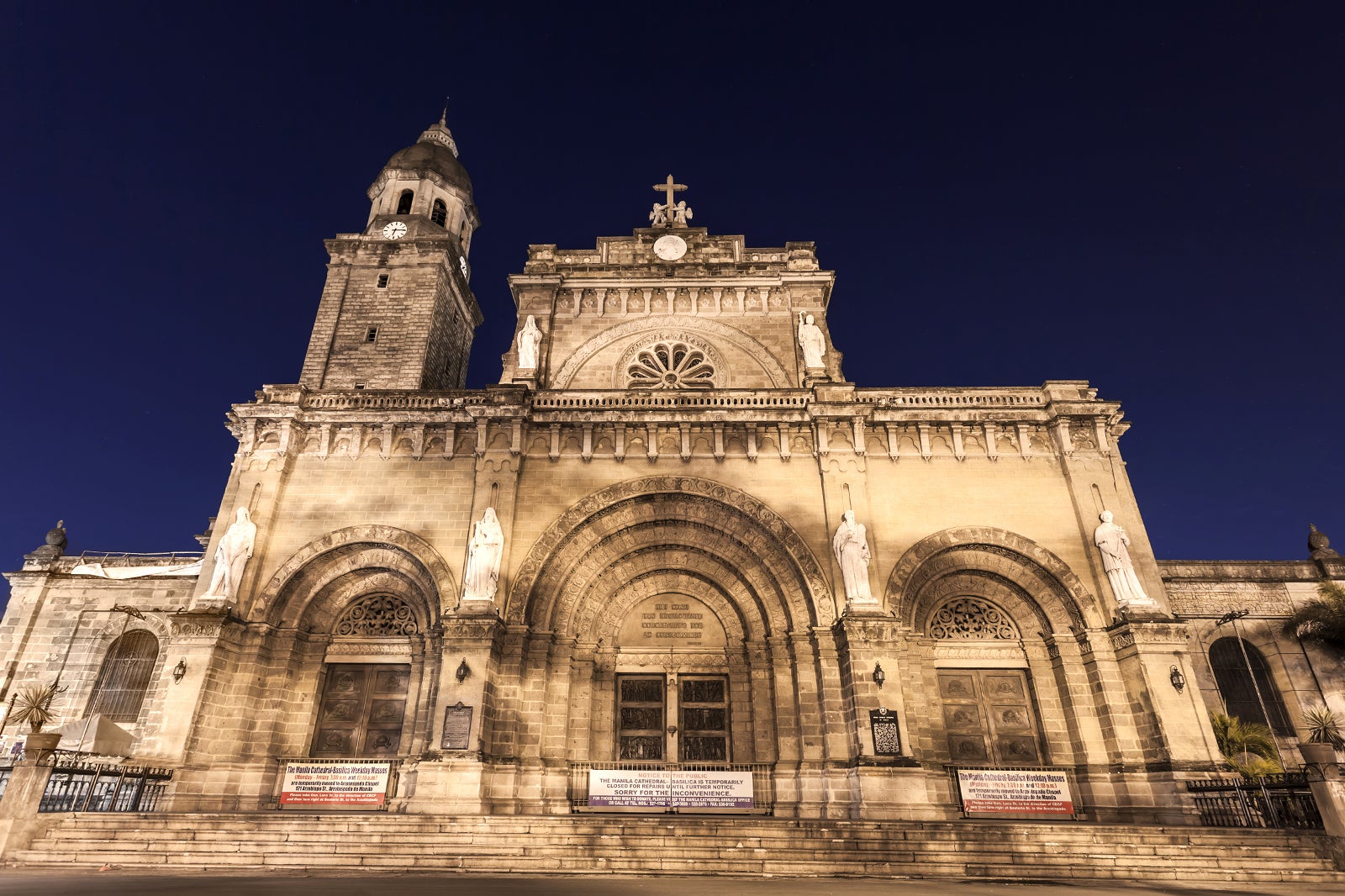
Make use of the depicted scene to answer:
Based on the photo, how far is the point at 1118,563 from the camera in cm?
1752

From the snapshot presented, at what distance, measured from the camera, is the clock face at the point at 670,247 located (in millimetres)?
25547

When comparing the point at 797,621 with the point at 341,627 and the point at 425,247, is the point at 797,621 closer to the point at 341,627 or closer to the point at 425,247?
the point at 341,627

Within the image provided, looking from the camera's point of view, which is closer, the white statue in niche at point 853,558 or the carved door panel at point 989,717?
the white statue in niche at point 853,558

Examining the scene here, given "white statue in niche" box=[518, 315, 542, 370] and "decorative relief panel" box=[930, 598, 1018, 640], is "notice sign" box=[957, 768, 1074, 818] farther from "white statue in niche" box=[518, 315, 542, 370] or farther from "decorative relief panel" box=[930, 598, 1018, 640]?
"white statue in niche" box=[518, 315, 542, 370]

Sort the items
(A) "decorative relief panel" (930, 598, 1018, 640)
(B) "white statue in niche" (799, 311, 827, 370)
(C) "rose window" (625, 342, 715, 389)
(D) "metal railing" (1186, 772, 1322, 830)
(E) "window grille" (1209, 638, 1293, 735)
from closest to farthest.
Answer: (D) "metal railing" (1186, 772, 1322, 830), (A) "decorative relief panel" (930, 598, 1018, 640), (E) "window grille" (1209, 638, 1293, 735), (B) "white statue in niche" (799, 311, 827, 370), (C) "rose window" (625, 342, 715, 389)

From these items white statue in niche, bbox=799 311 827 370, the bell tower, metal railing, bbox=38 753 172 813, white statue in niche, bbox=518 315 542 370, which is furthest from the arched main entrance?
the bell tower

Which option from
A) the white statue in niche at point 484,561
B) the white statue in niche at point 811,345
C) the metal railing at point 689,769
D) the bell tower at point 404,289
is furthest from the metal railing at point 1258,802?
the bell tower at point 404,289

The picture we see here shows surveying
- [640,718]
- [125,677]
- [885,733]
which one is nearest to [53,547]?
[125,677]

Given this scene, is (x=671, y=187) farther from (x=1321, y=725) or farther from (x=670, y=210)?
(x=1321, y=725)

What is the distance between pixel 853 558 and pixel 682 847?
8.08m

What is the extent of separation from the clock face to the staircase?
62.0ft

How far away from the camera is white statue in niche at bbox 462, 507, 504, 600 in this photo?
17.2 metres

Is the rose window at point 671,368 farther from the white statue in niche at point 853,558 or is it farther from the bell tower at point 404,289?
the bell tower at point 404,289

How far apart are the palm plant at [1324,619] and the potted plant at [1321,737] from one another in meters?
2.04
